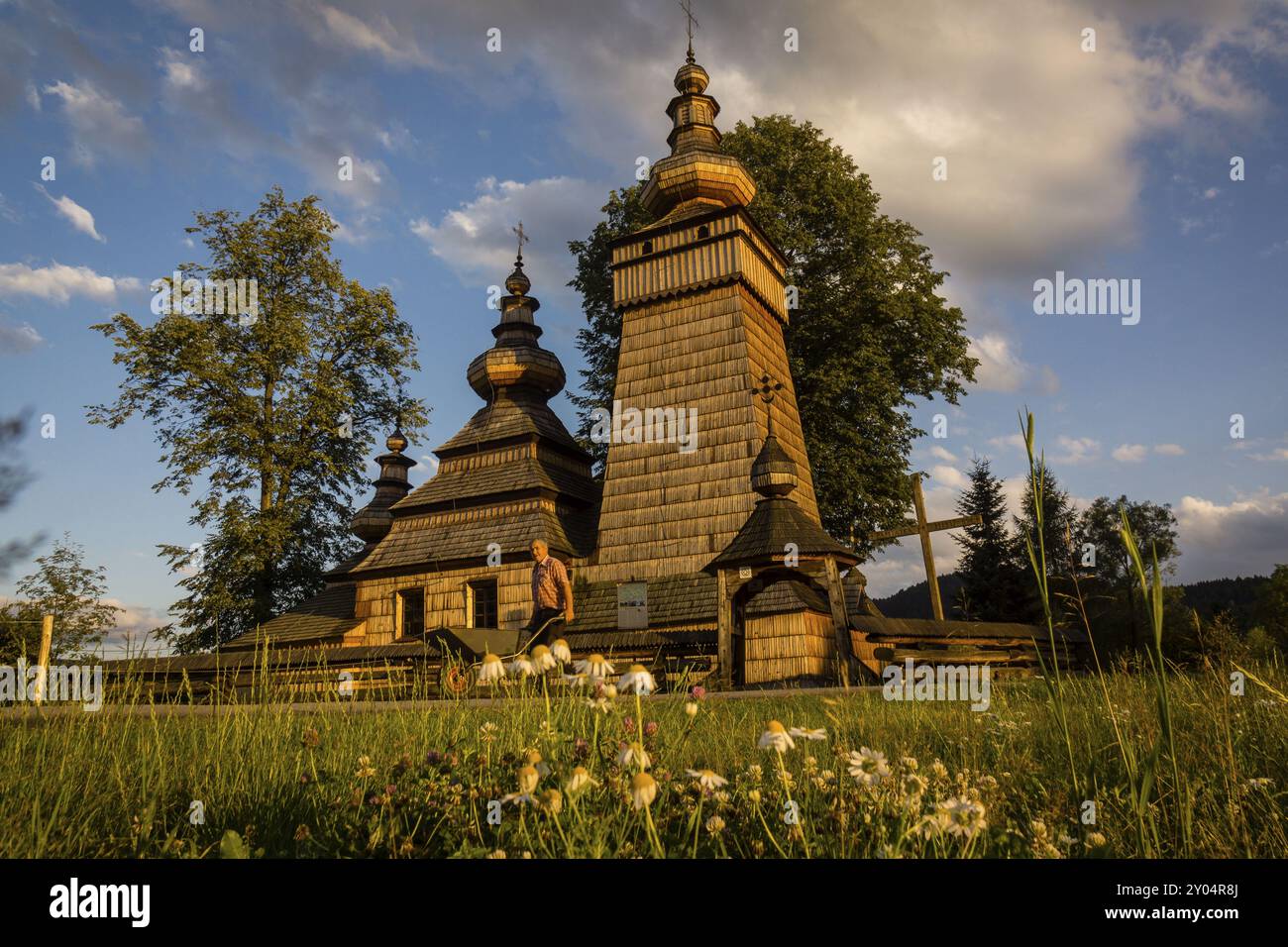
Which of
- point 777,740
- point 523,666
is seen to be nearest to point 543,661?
point 523,666

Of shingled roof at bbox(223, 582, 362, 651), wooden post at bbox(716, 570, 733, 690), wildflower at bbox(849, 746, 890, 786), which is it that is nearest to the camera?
wildflower at bbox(849, 746, 890, 786)

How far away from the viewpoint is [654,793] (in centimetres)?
209

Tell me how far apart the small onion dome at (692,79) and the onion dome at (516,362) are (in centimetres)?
935

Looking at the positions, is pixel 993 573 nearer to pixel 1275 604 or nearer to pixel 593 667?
pixel 1275 604

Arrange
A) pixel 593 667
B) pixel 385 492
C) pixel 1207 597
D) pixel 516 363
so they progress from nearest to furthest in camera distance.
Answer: pixel 593 667
pixel 516 363
pixel 385 492
pixel 1207 597

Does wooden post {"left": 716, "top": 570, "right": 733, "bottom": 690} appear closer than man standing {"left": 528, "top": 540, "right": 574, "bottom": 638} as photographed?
No

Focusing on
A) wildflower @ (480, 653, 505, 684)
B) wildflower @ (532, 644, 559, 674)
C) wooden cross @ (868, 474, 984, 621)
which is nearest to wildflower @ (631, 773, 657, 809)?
wildflower @ (532, 644, 559, 674)

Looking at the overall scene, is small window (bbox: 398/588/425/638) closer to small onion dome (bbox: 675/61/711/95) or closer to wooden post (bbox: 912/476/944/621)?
wooden post (bbox: 912/476/944/621)

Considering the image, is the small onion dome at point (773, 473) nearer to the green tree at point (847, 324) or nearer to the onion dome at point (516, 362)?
the green tree at point (847, 324)

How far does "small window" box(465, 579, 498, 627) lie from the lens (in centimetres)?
2300

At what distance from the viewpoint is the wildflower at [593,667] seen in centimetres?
260

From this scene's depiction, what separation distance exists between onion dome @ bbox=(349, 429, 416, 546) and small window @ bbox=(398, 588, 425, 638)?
5.16m

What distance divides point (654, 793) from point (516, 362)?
26630 millimetres

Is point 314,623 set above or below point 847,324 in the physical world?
below
